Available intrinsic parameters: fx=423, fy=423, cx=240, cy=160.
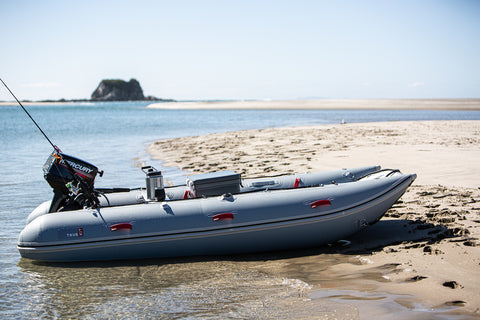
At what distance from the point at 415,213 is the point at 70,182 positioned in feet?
14.1

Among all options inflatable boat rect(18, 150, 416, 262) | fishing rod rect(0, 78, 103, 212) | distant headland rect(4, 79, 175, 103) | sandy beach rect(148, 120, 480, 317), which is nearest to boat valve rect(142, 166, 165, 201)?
inflatable boat rect(18, 150, 416, 262)

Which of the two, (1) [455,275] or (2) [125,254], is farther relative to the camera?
(2) [125,254]

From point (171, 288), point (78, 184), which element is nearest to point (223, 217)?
point (171, 288)

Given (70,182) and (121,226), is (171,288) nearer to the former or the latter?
(121,226)

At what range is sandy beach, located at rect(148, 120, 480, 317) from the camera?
11.8 ft

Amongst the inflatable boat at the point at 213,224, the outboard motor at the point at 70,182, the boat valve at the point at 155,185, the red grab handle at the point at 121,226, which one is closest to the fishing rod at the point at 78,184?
the outboard motor at the point at 70,182

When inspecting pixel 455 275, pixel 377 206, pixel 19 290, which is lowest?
pixel 19 290

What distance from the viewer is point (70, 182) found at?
17.0 ft

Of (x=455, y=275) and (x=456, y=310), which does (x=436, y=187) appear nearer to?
(x=455, y=275)

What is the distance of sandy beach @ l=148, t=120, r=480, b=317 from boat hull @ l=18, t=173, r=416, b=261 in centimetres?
43

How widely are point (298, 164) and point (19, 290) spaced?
19.4 ft

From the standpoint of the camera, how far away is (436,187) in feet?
20.6

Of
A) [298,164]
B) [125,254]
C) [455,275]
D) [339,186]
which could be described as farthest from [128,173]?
[455,275]

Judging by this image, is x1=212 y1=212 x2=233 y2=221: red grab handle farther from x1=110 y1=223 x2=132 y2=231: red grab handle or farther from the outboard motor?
the outboard motor
